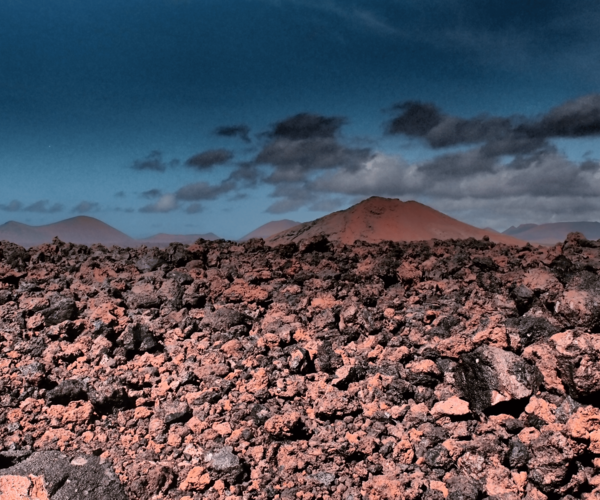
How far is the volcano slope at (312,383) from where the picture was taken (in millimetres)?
3061

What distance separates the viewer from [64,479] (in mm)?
3086

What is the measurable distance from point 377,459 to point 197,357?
5.50 ft

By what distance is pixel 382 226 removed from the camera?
13414 millimetres

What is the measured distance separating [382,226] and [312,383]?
10.1 m

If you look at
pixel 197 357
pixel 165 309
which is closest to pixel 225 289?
pixel 165 309

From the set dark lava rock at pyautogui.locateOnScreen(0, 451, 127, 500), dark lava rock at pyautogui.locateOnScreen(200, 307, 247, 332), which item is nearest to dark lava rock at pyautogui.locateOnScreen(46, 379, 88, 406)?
dark lava rock at pyautogui.locateOnScreen(0, 451, 127, 500)

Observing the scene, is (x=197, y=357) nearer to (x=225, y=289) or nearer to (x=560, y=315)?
(x=225, y=289)

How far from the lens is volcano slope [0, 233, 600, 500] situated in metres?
3.06

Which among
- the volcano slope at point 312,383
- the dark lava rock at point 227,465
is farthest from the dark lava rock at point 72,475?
the dark lava rock at point 227,465

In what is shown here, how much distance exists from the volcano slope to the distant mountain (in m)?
7.59

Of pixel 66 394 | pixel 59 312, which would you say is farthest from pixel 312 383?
pixel 59 312

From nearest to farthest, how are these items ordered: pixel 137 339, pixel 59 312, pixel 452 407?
pixel 452 407 → pixel 137 339 → pixel 59 312

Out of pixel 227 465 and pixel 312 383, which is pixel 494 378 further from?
pixel 227 465

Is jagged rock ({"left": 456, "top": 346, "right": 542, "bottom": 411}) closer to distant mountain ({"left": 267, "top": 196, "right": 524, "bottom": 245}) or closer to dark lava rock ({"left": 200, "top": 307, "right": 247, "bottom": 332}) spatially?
dark lava rock ({"left": 200, "top": 307, "right": 247, "bottom": 332})
